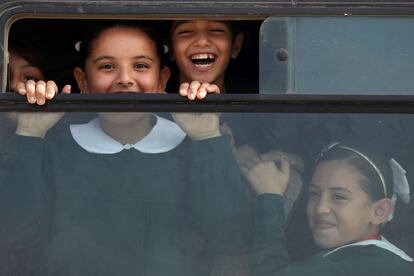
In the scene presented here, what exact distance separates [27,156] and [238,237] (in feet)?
2.10

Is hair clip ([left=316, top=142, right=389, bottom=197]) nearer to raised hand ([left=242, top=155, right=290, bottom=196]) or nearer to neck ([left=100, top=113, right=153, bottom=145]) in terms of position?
raised hand ([left=242, top=155, right=290, bottom=196])

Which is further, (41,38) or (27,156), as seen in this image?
(41,38)

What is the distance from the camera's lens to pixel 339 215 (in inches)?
115

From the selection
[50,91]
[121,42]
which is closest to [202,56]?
[121,42]

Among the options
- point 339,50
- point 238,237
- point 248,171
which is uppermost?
point 339,50

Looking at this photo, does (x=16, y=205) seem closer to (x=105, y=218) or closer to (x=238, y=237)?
(x=105, y=218)

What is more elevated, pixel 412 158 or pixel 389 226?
pixel 412 158

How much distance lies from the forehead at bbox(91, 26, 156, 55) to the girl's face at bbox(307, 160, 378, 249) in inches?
30.3

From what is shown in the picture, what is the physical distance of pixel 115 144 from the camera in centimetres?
297

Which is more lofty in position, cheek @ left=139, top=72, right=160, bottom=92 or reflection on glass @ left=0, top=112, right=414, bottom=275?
cheek @ left=139, top=72, right=160, bottom=92

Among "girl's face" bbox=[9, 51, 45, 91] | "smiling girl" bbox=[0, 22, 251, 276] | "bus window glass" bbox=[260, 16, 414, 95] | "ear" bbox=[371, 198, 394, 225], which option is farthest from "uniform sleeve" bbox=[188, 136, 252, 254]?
"girl's face" bbox=[9, 51, 45, 91]

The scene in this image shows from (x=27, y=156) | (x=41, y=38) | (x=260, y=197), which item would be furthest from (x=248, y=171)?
(x=41, y=38)

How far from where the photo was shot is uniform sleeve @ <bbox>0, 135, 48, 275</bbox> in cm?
288

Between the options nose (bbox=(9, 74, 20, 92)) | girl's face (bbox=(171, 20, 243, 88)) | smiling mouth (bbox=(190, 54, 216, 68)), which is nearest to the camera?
nose (bbox=(9, 74, 20, 92))
